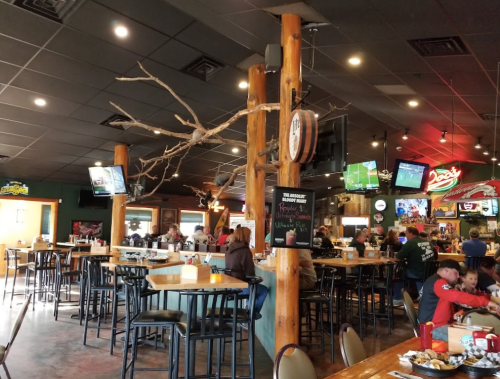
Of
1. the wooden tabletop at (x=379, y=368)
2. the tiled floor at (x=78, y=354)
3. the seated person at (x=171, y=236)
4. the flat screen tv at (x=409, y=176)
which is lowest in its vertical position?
the tiled floor at (x=78, y=354)

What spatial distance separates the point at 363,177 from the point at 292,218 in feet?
19.6

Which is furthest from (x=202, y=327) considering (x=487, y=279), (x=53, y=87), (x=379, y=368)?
(x=53, y=87)

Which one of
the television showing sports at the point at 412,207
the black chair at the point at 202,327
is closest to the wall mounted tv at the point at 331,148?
the black chair at the point at 202,327

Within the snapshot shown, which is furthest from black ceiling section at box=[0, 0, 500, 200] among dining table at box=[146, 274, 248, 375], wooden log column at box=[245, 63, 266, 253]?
dining table at box=[146, 274, 248, 375]

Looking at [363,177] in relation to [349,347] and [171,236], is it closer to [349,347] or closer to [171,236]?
[171,236]

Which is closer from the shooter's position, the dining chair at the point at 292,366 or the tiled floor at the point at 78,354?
the dining chair at the point at 292,366

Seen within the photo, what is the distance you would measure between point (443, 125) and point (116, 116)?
6.90m

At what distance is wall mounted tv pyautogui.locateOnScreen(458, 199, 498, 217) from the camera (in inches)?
463

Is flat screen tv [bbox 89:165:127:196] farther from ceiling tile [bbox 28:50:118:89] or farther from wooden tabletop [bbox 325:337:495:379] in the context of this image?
wooden tabletop [bbox 325:337:495:379]

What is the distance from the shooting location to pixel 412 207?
13422 millimetres

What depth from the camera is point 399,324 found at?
6.54 meters

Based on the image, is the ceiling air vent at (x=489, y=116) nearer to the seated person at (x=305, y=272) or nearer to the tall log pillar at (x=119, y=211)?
the seated person at (x=305, y=272)

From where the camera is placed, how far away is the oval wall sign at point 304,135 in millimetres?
3859

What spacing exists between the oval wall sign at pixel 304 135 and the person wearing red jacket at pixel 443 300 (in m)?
1.55
